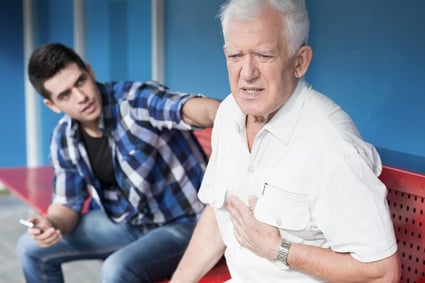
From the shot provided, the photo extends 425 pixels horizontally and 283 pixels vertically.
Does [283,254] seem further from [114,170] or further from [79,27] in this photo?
[79,27]

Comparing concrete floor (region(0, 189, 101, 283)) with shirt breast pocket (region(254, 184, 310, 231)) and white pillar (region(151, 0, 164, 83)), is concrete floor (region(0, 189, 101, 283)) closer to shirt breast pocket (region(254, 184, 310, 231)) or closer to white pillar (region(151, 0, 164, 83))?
white pillar (region(151, 0, 164, 83))

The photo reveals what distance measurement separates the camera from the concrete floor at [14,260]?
368 centimetres

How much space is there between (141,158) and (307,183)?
3.25 ft

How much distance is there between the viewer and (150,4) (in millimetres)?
3992

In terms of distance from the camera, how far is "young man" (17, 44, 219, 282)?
233 cm

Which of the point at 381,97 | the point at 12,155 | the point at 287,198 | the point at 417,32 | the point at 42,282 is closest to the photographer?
the point at 287,198

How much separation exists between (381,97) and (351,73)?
20 cm

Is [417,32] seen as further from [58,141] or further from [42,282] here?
[42,282]

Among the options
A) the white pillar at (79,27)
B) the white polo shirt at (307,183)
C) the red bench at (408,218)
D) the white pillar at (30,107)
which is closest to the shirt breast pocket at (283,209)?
the white polo shirt at (307,183)

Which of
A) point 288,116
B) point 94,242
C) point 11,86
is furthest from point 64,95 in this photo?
point 11,86

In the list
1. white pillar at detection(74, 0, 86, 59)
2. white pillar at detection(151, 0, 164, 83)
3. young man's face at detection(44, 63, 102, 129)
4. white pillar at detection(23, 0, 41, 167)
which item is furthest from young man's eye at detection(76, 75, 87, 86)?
white pillar at detection(23, 0, 41, 167)

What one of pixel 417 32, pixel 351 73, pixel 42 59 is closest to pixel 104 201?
pixel 42 59

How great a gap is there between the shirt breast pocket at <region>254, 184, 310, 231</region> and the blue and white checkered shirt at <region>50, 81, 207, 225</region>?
0.78 m

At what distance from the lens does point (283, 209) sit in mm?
1576
